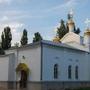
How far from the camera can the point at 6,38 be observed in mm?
49750

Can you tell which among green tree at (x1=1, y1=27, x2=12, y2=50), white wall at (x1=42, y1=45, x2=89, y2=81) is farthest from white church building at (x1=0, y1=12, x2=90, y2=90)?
green tree at (x1=1, y1=27, x2=12, y2=50)

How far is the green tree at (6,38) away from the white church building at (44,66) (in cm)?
1859

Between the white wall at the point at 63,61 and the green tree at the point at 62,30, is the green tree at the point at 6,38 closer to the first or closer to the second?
the green tree at the point at 62,30

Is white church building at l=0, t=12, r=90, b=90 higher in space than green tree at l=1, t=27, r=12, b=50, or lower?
lower

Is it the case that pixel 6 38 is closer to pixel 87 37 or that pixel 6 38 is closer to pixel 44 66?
pixel 87 37

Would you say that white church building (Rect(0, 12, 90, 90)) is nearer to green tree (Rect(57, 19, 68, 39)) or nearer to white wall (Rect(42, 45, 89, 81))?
white wall (Rect(42, 45, 89, 81))

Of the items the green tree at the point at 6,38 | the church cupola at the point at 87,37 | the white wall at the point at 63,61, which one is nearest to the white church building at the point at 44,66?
the white wall at the point at 63,61

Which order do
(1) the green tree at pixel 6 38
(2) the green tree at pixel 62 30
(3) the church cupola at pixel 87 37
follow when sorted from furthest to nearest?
(2) the green tree at pixel 62 30 → (1) the green tree at pixel 6 38 → (3) the church cupola at pixel 87 37

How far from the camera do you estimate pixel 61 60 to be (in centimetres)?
2859

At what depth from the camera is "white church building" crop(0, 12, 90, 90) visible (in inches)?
1038

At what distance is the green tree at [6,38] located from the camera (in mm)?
49281

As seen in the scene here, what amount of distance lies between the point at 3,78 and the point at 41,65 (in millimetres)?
5804

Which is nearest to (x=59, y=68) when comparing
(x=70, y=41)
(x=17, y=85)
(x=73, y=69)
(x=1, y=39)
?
(x=73, y=69)

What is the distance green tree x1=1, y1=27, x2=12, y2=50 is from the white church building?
1859 cm
